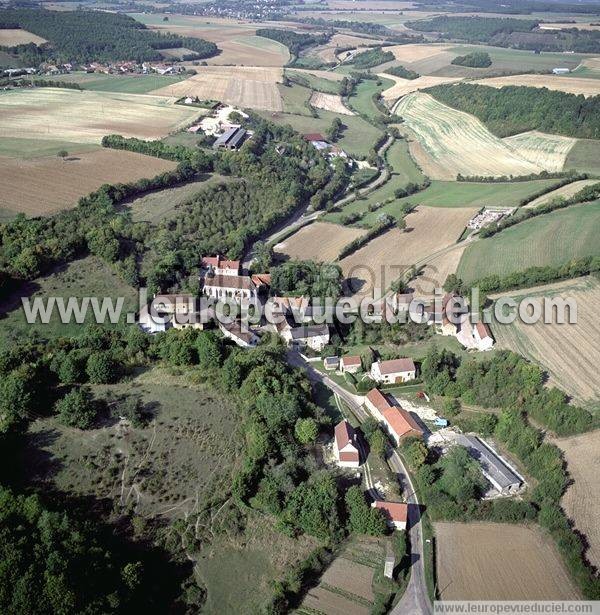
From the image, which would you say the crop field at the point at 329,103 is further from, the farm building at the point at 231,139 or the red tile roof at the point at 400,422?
the red tile roof at the point at 400,422

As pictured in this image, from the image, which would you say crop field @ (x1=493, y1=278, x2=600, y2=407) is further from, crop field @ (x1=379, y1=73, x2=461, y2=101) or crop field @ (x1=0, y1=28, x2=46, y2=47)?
crop field @ (x1=0, y1=28, x2=46, y2=47)

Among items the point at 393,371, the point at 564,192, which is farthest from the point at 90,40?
the point at 393,371

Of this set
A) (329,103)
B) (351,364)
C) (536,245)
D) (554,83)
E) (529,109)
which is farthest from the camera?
(329,103)

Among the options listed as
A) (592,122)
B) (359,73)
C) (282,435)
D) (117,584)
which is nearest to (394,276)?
(282,435)

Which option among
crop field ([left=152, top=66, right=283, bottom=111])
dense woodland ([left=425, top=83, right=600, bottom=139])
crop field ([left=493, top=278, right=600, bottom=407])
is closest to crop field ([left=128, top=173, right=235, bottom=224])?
crop field ([left=493, top=278, right=600, bottom=407])

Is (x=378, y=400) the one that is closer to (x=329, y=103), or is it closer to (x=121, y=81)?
(x=329, y=103)

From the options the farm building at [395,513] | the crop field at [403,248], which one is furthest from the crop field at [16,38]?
the farm building at [395,513]
